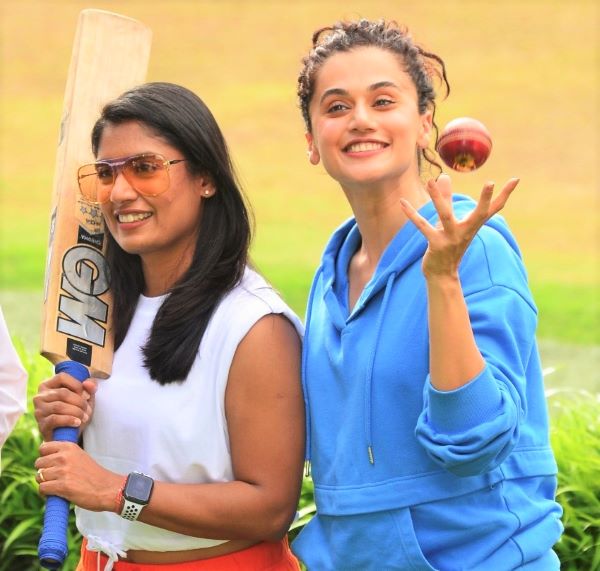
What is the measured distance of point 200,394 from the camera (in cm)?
284

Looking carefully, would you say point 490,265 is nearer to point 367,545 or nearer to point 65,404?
point 367,545

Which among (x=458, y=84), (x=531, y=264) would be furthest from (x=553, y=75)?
(x=531, y=264)

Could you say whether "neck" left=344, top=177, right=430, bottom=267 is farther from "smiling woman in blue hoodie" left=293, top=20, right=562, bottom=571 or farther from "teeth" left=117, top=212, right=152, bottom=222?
"teeth" left=117, top=212, right=152, bottom=222

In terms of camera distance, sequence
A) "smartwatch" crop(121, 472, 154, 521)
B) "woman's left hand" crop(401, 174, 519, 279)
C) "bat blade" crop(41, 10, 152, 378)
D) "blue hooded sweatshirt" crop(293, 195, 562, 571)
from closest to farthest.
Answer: "woman's left hand" crop(401, 174, 519, 279) < "blue hooded sweatshirt" crop(293, 195, 562, 571) < "smartwatch" crop(121, 472, 154, 521) < "bat blade" crop(41, 10, 152, 378)

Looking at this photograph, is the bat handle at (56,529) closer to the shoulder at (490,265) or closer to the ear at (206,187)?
the ear at (206,187)

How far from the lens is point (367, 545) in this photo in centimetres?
271

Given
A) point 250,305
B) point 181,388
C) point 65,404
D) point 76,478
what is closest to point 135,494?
point 76,478

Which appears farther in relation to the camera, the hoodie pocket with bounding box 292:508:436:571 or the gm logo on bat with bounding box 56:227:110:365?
the gm logo on bat with bounding box 56:227:110:365

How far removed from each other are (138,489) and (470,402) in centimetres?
81

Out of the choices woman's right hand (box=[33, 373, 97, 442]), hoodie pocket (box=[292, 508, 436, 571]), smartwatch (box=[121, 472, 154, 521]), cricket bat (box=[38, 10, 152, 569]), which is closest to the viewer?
hoodie pocket (box=[292, 508, 436, 571])

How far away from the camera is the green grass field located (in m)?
14.3

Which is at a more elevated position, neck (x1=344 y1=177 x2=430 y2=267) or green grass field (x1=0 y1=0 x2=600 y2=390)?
green grass field (x1=0 y1=0 x2=600 y2=390)

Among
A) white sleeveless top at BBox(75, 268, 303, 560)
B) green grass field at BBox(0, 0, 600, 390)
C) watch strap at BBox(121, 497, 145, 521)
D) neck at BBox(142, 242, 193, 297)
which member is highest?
green grass field at BBox(0, 0, 600, 390)

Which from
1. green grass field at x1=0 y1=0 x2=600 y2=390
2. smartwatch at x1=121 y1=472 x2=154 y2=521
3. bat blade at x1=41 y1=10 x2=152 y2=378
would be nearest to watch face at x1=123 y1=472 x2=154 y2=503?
smartwatch at x1=121 y1=472 x2=154 y2=521
